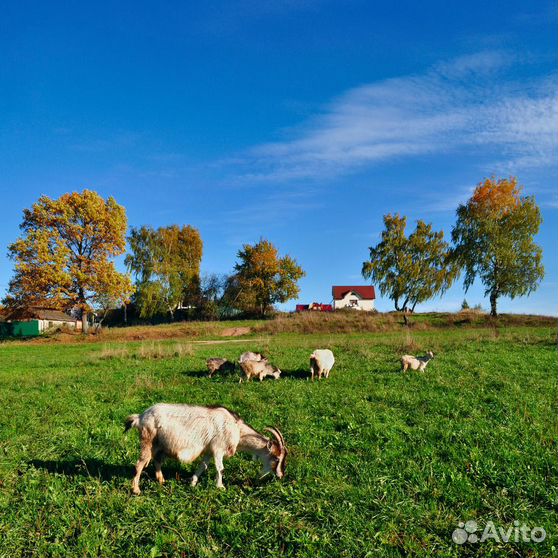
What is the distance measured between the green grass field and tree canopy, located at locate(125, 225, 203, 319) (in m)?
53.9

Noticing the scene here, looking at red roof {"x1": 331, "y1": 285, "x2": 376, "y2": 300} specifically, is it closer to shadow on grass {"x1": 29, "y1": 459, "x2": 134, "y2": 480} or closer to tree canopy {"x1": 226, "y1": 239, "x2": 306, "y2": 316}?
tree canopy {"x1": 226, "y1": 239, "x2": 306, "y2": 316}

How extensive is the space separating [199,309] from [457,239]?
44.0m

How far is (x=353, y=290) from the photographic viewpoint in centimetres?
8512

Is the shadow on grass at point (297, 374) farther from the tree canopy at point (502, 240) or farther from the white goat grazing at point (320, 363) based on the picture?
the tree canopy at point (502, 240)

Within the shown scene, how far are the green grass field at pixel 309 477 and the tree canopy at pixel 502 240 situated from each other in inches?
1733

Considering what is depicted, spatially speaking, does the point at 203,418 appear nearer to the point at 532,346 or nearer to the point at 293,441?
the point at 293,441

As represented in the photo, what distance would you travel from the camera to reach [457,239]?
179ft

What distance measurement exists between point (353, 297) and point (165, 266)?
3990 centimetres

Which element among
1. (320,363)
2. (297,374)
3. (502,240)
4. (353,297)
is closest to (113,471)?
(320,363)

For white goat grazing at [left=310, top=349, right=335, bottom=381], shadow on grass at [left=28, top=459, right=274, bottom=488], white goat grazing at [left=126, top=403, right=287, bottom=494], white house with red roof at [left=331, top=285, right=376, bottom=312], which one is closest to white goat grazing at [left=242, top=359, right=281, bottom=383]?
white goat grazing at [left=310, top=349, right=335, bottom=381]

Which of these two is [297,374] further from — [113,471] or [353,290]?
[353,290]

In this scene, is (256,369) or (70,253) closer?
(256,369)

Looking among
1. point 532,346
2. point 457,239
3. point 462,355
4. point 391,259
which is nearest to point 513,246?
point 457,239

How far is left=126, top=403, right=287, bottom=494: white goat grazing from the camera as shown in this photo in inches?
238
